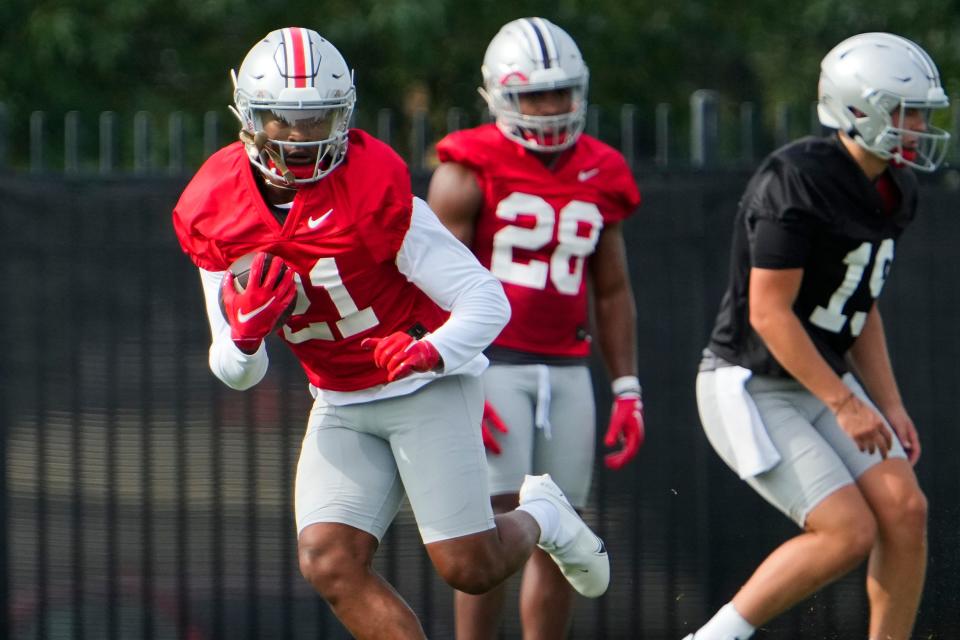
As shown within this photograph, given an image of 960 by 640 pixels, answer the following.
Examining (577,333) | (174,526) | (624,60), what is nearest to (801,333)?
(577,333)

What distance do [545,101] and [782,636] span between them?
231 cm

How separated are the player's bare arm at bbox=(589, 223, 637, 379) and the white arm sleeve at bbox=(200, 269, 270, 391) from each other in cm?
154

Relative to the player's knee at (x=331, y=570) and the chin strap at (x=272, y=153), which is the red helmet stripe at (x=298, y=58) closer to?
the chin strap at (x=272, y=153)

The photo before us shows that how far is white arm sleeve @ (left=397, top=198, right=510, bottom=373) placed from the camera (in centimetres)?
429

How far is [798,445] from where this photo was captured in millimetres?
4879

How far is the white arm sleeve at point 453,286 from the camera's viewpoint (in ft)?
14.1

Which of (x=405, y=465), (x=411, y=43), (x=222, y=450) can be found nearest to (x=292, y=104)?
(x=405, y=465)

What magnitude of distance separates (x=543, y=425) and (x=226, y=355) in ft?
4.46

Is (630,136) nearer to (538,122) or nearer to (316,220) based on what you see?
(538,122)

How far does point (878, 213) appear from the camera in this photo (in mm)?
4844

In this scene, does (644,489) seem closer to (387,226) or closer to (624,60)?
(387,226)

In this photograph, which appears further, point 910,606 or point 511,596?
point 511,596

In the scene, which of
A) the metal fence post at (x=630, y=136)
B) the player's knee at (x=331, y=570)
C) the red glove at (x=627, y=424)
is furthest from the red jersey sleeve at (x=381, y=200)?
the metal fence post at (x=630, y=136)

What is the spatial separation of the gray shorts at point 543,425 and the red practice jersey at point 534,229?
0.09 m
